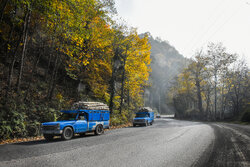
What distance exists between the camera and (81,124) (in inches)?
416

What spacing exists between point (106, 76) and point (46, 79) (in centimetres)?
802

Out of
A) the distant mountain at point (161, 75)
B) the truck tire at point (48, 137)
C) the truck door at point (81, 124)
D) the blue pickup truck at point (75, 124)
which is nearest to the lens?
the blue pickup truck at point (75, 124)

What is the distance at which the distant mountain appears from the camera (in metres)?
86.3

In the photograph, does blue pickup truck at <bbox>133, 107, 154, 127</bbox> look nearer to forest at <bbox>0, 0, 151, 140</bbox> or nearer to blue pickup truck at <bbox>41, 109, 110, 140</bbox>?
forest at <bbox>0, 0, 151, 140</bbox>

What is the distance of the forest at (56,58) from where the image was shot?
1114 cm

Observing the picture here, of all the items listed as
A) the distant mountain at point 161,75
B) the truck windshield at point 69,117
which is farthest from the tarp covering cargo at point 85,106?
the distant mountain at point 161,75

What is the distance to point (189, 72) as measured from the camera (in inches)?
1564

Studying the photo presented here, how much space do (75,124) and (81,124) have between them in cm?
50

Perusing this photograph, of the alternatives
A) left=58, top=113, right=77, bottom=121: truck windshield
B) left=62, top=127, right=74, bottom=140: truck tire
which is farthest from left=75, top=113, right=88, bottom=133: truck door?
left=62, top=127, right=74, bottom=140: truck tire

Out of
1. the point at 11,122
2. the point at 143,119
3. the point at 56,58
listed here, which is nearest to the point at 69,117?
the point at 11,122

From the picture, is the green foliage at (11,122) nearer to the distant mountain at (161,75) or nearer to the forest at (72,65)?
the forest at (72,65)

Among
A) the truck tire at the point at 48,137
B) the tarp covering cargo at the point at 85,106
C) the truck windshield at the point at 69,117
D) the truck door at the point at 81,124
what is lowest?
the truck tire at the point at 48,137

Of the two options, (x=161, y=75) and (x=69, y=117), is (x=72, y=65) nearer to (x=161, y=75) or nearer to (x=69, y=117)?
(x=69, y=117)

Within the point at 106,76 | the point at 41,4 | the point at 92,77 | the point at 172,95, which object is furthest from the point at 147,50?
the point at 172,95
